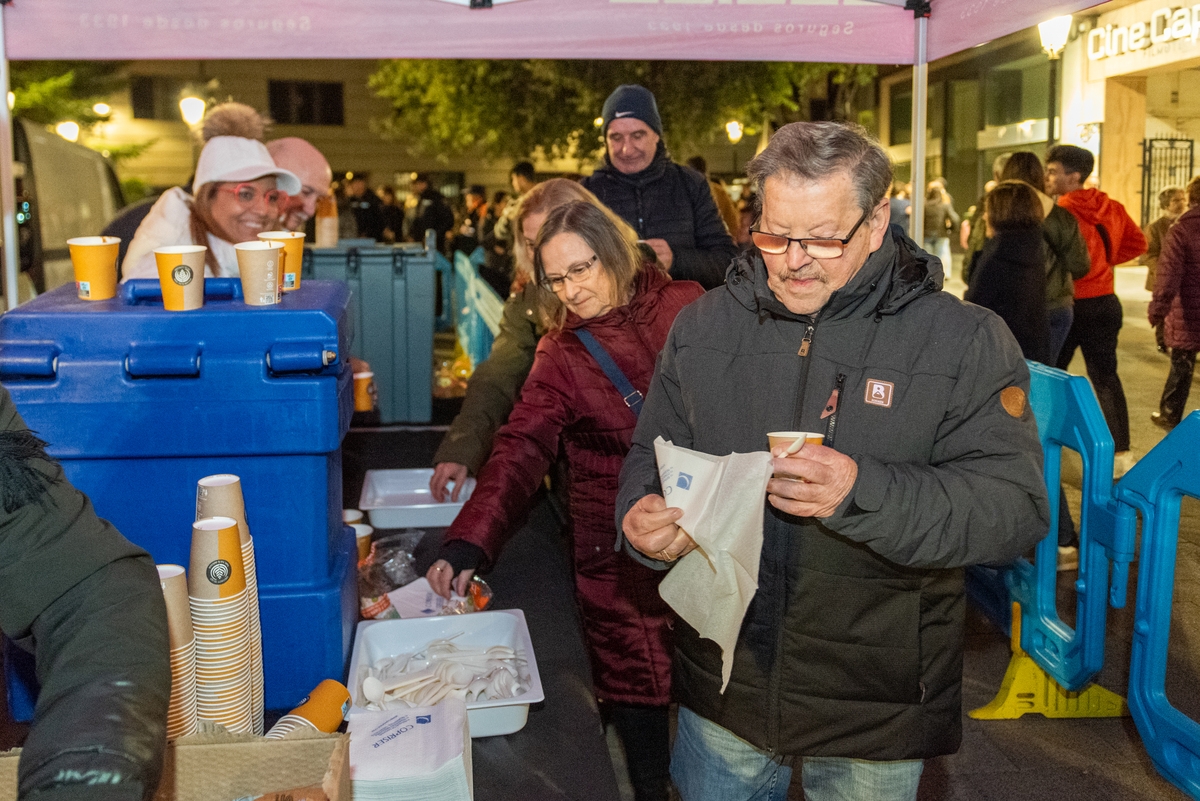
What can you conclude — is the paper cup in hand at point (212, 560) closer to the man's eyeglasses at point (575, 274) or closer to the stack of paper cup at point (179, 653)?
the stack of paper cup at point (179, 653)

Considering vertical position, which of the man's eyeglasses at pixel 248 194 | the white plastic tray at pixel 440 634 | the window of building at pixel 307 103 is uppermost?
the window of building at pixel 307 103

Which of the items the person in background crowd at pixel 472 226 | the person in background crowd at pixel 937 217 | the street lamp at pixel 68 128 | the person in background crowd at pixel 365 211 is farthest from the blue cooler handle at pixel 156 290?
the street lamp at pixel 68 128

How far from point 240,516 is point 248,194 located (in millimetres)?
1735

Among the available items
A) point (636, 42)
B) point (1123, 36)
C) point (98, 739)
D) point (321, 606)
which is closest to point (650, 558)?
point (321, 606)

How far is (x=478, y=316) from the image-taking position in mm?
6633

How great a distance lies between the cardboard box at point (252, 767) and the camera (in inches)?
47.8

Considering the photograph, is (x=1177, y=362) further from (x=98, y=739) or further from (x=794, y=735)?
(x=98, y=739)

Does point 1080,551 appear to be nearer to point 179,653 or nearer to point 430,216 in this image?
point 179,653

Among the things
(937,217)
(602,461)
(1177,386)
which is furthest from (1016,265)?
(937,217)

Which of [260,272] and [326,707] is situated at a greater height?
[260,272]

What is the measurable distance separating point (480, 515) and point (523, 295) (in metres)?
1.37

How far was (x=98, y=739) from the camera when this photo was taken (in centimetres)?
107

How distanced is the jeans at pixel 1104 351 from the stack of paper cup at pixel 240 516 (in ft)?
20.0

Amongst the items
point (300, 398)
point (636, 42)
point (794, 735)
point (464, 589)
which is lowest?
point (794, 735)
